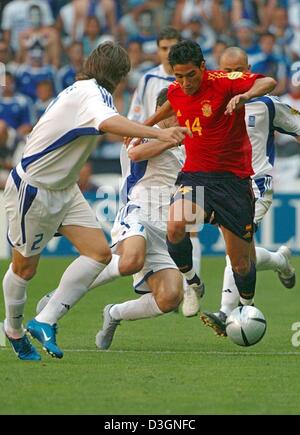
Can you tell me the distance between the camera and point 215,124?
936 centimetres

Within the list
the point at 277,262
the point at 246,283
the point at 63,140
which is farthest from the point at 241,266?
the point at 63,140

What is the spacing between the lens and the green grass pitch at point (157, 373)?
668cm

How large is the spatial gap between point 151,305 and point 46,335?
1487 mm

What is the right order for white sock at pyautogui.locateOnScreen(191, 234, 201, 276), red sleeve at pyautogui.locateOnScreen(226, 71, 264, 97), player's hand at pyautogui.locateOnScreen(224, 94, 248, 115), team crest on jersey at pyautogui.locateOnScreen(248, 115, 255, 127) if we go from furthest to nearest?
1. white sock at pyautogui.locateOnScreen(191, 234, 201, 276)
2. team crest on jersey at pyautogui.locateOnScreen(248, 115, 255, 127)
3. red sleeve at pyautogui.locateOnScreen(226, 71, 264, 97)
4. player's hand at pyautogui.locateOnScreen(224, 94, 248, 115)

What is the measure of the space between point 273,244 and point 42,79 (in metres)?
4.76

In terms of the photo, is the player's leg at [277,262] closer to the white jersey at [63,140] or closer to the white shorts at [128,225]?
the white shorts at [128,225]

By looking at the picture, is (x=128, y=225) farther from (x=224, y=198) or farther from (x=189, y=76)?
(x=189, y=76)

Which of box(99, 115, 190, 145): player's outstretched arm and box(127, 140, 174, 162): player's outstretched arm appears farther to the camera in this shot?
box(127, 140, 174, 162): player's outstretched arm

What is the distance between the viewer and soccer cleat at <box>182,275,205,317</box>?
34.3ft

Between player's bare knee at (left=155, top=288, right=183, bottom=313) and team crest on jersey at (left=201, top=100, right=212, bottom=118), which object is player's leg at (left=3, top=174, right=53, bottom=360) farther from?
team crest on jersey at (left=201, top=100, right=212, bottom=118)

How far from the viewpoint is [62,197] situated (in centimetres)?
824

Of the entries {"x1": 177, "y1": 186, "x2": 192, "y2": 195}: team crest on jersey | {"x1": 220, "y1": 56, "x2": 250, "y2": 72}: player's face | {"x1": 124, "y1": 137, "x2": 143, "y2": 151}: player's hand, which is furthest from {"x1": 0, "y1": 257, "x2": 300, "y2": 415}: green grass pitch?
{"x1": 220, "y1": 56, "x2": 250, "y2": 72}: player's face

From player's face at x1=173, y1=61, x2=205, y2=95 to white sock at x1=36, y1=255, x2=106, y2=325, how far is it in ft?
5.77
